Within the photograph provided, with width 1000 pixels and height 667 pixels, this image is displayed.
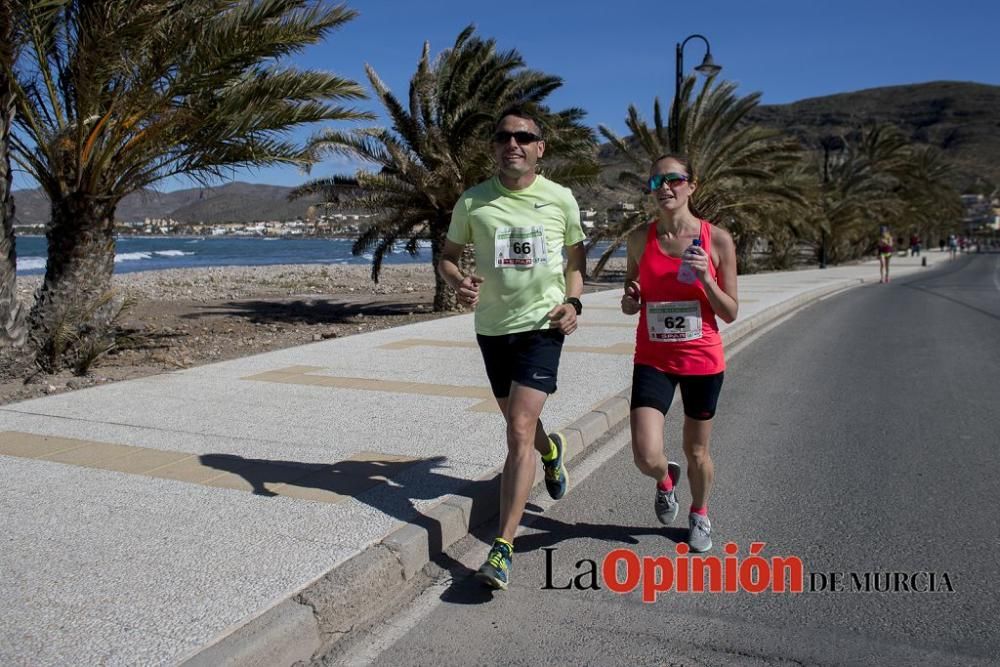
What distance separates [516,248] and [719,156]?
2172 centimetres

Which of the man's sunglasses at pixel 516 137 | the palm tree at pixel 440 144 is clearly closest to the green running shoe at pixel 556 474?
the man's sunglasses at pixel 516 137

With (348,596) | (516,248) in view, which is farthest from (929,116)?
(348,596)

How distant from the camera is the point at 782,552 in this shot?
3941 millimetres

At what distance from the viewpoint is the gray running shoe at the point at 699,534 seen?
392cm

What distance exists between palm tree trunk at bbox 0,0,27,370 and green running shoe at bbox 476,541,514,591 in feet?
21.8

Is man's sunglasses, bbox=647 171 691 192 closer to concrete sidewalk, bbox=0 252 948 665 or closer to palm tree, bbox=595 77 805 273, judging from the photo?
concrete sidewalk, bbox=0 252 948 665

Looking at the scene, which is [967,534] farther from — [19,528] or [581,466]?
[19,528]

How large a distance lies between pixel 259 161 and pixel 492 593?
7.35m

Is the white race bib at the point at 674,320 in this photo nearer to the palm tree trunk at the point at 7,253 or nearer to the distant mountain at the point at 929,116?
the palm tree trunk at the point at 7,253

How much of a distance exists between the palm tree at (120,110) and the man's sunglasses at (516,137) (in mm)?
5924

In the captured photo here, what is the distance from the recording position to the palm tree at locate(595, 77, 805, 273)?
23.5 meters

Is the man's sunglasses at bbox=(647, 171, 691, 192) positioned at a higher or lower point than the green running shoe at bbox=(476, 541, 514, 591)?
higher

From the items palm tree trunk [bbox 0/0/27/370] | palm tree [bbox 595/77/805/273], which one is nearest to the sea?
palm tree [bbox 595/77/805/273]

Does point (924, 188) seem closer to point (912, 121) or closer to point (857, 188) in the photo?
point (857, 188)
